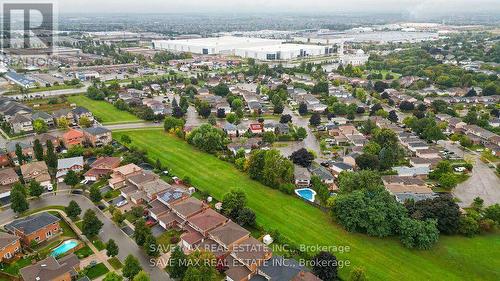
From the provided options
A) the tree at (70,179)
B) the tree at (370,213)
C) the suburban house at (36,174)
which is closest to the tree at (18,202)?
the tree at (70,179)

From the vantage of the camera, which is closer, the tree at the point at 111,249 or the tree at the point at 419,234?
the tree at the point at 111,249

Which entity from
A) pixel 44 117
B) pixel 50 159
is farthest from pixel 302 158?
pixel 44 117

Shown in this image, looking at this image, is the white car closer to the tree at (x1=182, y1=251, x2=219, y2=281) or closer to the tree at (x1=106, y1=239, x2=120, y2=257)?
the tree at (x1=106, y1=239, x2=120, y2=257)

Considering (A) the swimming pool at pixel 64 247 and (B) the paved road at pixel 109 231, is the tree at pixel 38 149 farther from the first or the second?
(A) the swimming pool at pixel 64 247

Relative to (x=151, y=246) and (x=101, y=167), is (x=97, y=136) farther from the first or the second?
(x=151, y=246)

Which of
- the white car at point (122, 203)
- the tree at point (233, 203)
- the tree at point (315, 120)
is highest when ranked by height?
the tree at point (315, 120)

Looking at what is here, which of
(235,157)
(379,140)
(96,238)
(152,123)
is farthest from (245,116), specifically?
(96,238)

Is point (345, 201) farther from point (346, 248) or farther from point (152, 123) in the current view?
point (152, 123)
